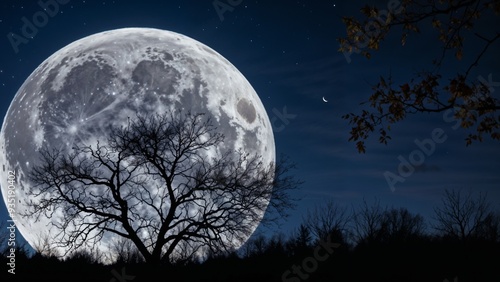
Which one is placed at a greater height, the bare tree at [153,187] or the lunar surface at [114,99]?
the lunar surface at [114,99]

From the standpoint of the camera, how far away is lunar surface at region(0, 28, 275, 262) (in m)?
18.3

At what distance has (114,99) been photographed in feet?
60.5

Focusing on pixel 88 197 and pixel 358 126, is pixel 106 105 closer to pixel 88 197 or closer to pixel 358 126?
pixel 88 197

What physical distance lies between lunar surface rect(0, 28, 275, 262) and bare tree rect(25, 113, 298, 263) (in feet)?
3.51

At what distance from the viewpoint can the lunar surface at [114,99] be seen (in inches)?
720

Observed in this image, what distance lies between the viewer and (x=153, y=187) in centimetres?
1709

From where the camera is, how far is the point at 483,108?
754 centimetres

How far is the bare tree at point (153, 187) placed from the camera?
1616 cm

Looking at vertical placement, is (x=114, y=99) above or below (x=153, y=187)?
above

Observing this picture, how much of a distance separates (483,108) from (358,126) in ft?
7.67

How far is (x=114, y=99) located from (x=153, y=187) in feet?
15.5

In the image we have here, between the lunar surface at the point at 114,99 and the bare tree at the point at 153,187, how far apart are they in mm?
1071

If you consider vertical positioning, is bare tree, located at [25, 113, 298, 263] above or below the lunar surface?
below

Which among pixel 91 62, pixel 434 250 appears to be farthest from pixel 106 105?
pixel 434 250
